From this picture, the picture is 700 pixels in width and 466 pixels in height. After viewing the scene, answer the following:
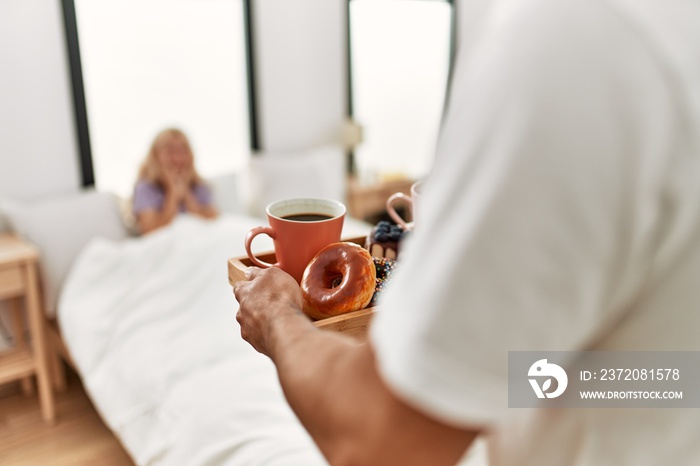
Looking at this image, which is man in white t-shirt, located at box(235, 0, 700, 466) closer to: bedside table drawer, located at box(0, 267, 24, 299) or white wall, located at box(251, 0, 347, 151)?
bedside table drawer, located at box(0, 267, 24, 299)

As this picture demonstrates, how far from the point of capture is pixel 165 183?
9.29 ft

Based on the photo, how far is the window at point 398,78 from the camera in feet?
12.3

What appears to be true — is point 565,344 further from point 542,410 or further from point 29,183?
point 29,183

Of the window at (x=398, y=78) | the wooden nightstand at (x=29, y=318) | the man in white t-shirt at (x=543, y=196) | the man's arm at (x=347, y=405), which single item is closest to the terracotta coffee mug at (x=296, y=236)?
the man's arm at (x=347, y=405)

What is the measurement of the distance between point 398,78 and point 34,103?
82.7 inches

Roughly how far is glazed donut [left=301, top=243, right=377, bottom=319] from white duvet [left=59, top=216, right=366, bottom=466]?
84 centimetres

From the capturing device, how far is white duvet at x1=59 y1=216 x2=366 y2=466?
5.12 feet

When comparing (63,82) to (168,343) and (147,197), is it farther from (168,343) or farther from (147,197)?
(168,343)

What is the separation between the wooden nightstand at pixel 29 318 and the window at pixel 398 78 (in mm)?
1948

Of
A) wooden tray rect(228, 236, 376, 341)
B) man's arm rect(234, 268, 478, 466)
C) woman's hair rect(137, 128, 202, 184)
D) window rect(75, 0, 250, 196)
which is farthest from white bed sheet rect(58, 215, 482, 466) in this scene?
man's arm rect(234, 268, 478, 466)

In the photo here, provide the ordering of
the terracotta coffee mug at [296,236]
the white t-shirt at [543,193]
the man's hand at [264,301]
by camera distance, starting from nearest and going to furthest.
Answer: the white t-shirt at [543,193] → the man's hand at [264,301] → the terracotta coffee mug at [296,236]

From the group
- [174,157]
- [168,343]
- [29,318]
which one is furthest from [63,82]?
[168,343]

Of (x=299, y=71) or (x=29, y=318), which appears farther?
(x=299, y=71)
